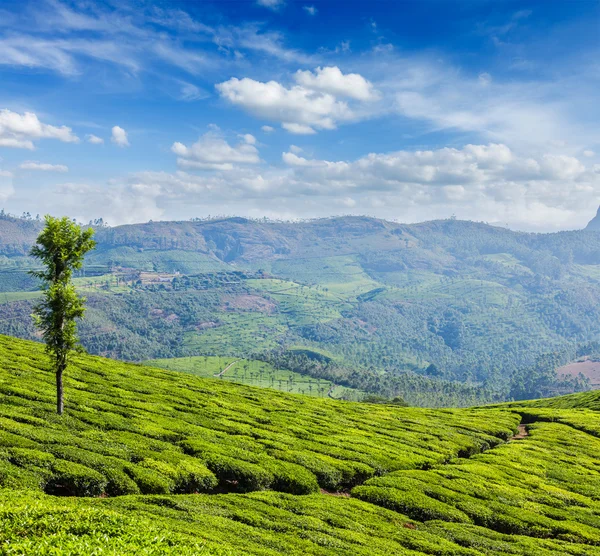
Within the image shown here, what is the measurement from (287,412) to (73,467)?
38597 millimetres

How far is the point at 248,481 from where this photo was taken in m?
37.8

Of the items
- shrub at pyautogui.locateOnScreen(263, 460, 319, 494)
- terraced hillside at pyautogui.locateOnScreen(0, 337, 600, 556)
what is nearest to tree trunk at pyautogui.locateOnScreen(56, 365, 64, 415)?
terraced hillside at pyautogui.locateOnScreen(0, 337, 600, 556)

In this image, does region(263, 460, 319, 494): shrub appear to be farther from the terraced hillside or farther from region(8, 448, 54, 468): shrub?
region(8, 448, 54, 468): shrub

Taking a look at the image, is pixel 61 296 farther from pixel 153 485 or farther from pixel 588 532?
pixel 588 532

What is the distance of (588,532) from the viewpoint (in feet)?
123

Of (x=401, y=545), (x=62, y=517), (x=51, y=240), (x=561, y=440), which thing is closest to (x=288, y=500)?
(x=401, y=545)

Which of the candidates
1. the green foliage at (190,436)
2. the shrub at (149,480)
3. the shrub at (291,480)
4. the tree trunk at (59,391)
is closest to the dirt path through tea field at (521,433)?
the green foliage at (190,436)

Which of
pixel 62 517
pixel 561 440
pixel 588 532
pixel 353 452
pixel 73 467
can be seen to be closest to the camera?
pixel 62 517

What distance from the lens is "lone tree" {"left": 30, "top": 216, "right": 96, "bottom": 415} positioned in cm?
3966

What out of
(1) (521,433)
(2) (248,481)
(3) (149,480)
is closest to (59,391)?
(3) (149,480)

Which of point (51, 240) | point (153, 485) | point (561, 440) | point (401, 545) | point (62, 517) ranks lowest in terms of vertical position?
point (561, 440)

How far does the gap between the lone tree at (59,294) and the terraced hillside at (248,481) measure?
5.82m

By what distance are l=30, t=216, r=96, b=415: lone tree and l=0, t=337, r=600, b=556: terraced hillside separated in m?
5.82

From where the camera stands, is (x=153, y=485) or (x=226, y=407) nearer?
(x=153, y=485)
